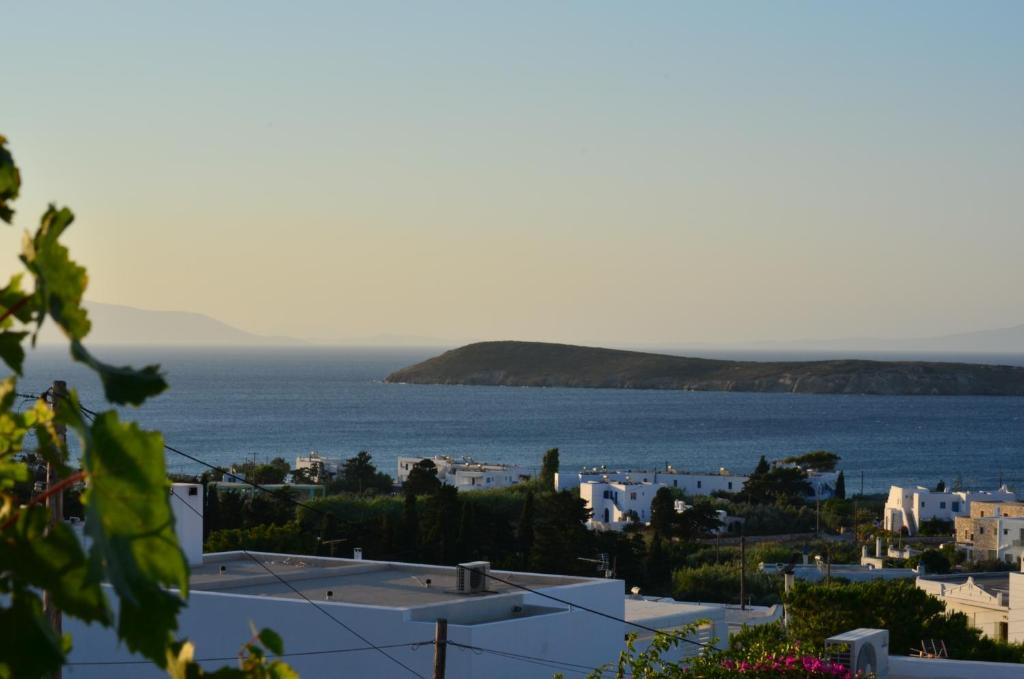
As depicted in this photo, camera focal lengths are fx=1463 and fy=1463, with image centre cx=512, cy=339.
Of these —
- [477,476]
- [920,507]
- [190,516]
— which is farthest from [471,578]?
[477,476]

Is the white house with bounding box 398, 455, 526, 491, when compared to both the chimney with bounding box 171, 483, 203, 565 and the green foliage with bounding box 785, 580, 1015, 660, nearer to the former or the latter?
the chimney with bounding box 171, 483, 203, 565

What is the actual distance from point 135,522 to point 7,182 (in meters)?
0.36

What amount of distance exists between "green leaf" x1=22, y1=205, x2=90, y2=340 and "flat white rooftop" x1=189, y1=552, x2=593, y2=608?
49.2 ft

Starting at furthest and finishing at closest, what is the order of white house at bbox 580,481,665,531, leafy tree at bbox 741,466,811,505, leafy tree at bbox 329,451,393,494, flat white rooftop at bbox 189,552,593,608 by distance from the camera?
1. leafy tree at bbox 741,466,811,505
2. leafy tree at bbox 329,451,393,494
3. white house at bbox 580,481,665,531
4. flat white rooftop at bbox 189,552,593,608

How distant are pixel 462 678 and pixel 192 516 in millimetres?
5388

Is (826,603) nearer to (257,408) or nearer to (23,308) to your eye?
(23,308)

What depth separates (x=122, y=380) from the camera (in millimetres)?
1107

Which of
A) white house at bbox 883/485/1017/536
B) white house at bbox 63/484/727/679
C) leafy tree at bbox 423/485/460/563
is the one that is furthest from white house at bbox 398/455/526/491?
white house at bbox 63/484/727/679

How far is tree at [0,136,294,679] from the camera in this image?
3.62ft

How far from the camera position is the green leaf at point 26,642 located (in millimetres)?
1104

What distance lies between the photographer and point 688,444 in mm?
135750

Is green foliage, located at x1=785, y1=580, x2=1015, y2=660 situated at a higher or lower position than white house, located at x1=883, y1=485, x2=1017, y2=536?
higher

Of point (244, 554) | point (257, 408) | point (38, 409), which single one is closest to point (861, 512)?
point (244, 554)

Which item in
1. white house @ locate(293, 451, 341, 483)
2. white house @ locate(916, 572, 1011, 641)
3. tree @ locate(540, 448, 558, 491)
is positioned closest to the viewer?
white house @ locate(916, 572, 1011, 641)
